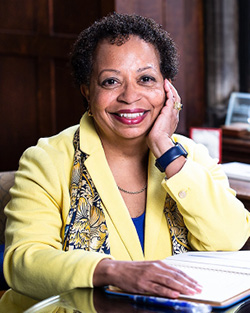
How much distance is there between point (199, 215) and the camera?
78.1 inches

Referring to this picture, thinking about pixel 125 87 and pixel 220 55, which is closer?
pixel 125 87

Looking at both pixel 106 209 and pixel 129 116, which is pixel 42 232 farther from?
pixel 129 116

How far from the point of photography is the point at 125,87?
208 centimetres

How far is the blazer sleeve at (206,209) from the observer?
1.97 metres

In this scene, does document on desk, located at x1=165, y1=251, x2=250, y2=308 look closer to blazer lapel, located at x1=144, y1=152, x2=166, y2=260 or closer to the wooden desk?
blazer lapel, located at x1=144, y1=152, x2=166, y2=260

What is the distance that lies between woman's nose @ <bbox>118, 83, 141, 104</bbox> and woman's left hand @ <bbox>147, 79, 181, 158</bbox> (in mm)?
117

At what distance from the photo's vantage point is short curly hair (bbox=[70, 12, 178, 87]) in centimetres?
210

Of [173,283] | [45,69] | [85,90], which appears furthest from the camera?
[45,69]

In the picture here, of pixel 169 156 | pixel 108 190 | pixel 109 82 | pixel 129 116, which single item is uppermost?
pixel 109 82

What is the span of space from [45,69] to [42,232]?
2.62 meters

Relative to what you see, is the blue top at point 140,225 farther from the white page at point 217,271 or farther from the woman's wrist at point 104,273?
the woman's wrist at point 104,273

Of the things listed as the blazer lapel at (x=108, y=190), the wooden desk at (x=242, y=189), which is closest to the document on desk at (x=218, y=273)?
the blazer lapel at (x=108, y=190)

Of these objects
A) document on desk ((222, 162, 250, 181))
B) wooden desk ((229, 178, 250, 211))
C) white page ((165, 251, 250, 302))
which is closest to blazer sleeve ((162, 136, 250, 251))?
white page ((165, 251, 250, 302))

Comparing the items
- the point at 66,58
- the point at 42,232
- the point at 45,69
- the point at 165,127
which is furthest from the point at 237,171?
the point at 45,69
